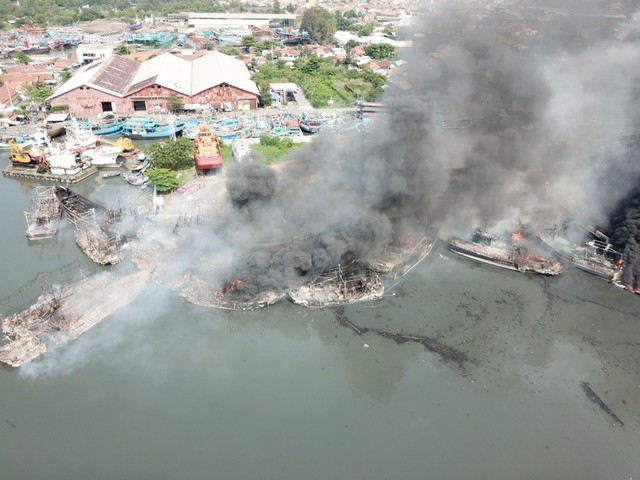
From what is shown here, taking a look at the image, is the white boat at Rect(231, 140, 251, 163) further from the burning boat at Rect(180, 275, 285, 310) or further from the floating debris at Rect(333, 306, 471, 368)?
the floating debris at Rect(333, 306, 471, 368)

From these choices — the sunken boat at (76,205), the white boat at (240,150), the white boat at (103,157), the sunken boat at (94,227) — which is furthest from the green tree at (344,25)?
the sunken boat at (94,227)

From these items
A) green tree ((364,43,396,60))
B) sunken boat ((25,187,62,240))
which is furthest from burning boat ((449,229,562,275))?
green tree ((364,43,396,60))

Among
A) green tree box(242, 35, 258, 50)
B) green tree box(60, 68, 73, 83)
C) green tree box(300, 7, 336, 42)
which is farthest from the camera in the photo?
green tree box(300, 7, 336, 42)

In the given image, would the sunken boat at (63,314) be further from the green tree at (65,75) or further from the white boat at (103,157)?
the green tree at (65,75)

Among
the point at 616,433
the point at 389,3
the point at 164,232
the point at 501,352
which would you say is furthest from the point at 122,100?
the point at 389,3

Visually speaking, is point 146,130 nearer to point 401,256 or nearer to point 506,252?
point 401,256

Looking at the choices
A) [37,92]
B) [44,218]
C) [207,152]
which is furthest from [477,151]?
[37,92]

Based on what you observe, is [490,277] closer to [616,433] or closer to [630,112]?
[616,433]
